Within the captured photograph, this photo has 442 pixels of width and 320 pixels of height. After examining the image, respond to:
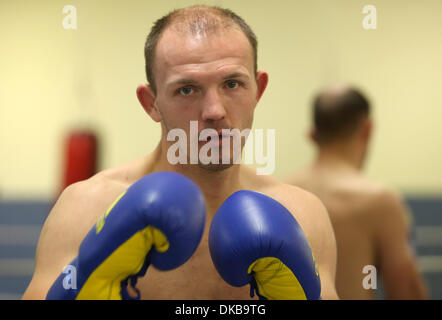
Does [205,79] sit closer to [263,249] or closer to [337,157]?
[263,249]

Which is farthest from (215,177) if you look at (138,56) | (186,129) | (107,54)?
(107,54)

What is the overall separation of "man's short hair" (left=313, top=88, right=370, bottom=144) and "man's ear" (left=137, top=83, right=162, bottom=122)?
75 cm

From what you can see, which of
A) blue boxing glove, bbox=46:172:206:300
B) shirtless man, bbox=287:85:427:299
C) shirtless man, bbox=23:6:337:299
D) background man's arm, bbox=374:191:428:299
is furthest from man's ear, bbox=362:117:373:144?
blue boxing glove, bbox=46:172:206:300

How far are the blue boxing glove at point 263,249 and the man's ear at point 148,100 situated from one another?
6.5 inches

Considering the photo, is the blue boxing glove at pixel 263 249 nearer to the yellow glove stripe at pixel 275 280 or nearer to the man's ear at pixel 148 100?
the yellow glove stripe at pixel 275 280

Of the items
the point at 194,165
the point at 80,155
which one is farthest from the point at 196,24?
the point at 80,155

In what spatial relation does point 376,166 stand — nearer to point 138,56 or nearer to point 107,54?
point 107,54

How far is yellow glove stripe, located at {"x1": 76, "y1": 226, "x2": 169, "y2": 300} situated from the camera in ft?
2.07

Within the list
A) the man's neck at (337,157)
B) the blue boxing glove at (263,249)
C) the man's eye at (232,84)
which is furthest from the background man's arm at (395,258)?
the man's eye at (232,84)

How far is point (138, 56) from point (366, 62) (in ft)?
8.81

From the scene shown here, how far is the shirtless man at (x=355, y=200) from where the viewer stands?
1.39 meters

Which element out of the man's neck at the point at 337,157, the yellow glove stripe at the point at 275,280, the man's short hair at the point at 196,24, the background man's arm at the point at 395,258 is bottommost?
the yellow glove stripe at the point at 275,280

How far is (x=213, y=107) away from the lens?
0.68m
